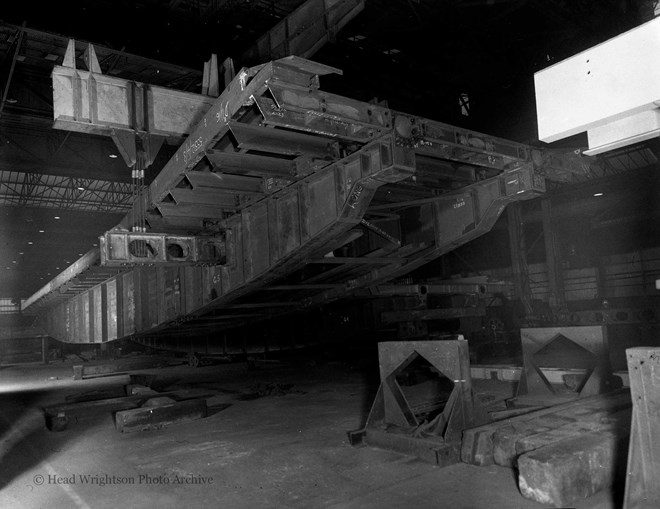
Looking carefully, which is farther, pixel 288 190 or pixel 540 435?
pixel 288 190

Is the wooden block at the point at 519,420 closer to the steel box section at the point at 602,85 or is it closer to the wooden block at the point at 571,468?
the wooden block at the point at 571,468

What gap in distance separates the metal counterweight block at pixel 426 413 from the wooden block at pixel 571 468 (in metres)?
0.91

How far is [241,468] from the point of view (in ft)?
15.2

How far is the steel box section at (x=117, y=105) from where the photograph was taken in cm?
563

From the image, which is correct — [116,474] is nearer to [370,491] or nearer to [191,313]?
[370,491]

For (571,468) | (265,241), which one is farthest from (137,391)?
(571,468)

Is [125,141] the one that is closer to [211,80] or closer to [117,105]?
[117,105]

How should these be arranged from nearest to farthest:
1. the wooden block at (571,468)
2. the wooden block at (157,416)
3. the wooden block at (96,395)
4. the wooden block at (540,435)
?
the wooden block at (571,468) < the wooden block at (540,435) < the wooden block at (157,416) < the wooden block at (96,395)

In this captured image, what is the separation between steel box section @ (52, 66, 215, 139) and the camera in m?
5.63

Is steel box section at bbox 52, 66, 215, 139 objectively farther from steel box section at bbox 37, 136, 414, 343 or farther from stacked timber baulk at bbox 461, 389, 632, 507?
stacked timber baulk at bbox 461, 389, 632, 507

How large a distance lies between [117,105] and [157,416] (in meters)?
3.80

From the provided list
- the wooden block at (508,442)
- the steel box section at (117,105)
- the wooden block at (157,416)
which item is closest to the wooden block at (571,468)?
the wooden block at (508,442)

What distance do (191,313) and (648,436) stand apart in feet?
21.5

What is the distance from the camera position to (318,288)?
8.02 meters
